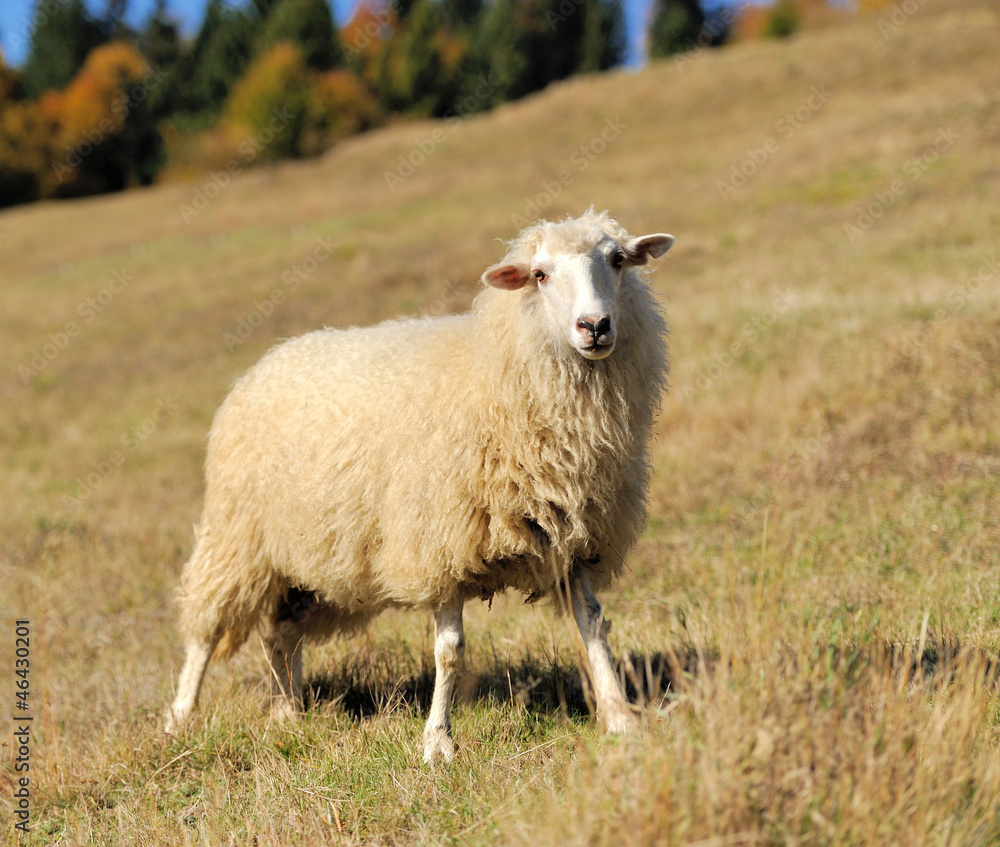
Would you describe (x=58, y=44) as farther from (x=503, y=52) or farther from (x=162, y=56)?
(x=503, y=52)

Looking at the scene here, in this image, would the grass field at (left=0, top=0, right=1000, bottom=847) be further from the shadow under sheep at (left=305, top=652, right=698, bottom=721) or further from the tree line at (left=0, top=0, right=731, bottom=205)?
the tree line at (left=0, top=0, right=731, bottom=205)

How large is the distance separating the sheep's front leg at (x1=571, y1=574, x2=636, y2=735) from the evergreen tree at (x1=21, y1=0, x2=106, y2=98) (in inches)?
2826

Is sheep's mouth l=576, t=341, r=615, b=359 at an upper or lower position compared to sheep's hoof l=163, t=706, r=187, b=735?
upper

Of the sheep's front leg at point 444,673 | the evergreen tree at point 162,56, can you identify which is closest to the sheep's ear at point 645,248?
the sheep's front leg at point 444,673

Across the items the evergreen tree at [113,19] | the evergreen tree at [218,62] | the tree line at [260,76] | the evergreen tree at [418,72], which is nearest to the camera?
the tree line at [260,76]

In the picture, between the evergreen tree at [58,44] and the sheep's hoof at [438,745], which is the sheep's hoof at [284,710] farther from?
the evergreen tree at [58,44]

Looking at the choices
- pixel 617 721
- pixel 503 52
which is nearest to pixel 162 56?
pixel 503 52

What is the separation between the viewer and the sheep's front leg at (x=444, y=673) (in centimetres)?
393

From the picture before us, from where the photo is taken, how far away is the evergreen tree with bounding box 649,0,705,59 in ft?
184

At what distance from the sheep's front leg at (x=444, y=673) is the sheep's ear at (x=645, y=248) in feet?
5.80

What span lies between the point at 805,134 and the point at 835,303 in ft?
50.4

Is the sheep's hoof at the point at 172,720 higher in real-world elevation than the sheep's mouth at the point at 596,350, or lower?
lower

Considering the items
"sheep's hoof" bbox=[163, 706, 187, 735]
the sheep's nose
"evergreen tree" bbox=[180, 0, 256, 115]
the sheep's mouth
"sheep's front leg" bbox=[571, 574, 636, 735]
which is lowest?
"sheep's hoof" bbox=[163, 706, 187, 735]

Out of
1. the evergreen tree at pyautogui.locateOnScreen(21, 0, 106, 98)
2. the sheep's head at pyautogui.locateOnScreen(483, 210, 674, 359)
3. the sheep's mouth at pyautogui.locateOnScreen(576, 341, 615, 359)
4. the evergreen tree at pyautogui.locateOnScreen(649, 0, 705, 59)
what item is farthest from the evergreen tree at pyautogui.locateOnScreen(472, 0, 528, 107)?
the sheep's mouth at pyautogui.locateOnScreen(576, 341, 615, 359)
